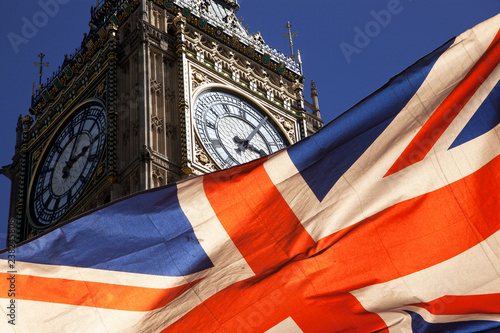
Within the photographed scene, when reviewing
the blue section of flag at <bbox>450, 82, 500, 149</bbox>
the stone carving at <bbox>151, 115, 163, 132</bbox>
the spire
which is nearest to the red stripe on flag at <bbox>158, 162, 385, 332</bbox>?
the blue section of flag at <bbox>450, 82, 500, 149</bbox>

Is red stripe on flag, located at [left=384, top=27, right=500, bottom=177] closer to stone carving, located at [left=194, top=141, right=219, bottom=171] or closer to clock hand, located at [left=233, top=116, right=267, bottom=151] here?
stone carving, located at [left=194, top=141, right=219, bottom=171]

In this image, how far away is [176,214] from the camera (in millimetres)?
10977

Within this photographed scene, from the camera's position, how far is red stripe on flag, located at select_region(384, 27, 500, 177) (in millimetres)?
10500

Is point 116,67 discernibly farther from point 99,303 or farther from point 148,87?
point 99,303

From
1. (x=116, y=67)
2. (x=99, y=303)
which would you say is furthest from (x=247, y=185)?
(x=116, y=67)

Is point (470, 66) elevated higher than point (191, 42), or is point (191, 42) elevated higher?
point (191, 42)

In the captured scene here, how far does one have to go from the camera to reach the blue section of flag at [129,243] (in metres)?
10.7

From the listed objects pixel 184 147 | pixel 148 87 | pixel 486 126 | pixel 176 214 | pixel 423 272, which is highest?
pixel 148 87

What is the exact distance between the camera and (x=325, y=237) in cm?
1037

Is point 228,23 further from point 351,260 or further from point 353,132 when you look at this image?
point 351,260

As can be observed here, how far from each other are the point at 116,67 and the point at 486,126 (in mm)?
20663

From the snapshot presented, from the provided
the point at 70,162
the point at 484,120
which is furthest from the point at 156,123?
the point at 484,120

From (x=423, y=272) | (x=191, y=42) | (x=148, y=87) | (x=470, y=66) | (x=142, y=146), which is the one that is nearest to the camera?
(x=423, y=272)

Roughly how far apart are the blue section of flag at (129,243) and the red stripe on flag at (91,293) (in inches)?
7.5
